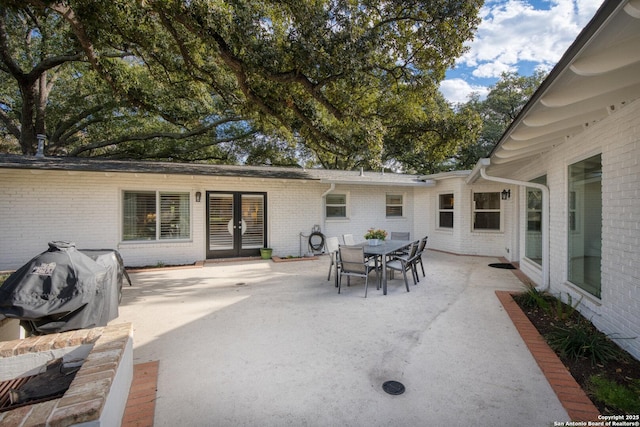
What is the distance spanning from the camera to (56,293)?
290 centimetres

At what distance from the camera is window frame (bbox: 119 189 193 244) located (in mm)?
8133

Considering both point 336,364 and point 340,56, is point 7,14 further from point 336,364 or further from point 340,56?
point 336,364

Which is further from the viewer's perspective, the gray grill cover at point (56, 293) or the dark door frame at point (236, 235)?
the dark door frame at point (236, 235)

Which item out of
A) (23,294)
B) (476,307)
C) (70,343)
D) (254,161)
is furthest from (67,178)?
(254,161)

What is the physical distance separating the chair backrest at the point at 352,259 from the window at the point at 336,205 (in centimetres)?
515

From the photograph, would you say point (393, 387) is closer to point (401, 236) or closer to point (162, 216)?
point (401, 236)

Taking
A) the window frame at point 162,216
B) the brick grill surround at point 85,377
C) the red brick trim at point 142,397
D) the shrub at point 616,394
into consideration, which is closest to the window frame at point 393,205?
the window frame at point 162,216

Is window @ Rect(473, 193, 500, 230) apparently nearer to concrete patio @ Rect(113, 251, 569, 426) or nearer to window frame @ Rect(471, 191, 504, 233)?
window frame @ Rect(471, 191, 504, 233)

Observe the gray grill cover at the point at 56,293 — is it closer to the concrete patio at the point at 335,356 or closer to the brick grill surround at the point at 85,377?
the brick grill surround at the point at 85,377

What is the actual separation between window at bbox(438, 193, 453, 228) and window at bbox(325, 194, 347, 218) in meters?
3.64

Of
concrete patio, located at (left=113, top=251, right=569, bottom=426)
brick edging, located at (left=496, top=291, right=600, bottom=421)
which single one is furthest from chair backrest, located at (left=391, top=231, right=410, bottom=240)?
brick edging, located at (left=496, top=291, right=600, bottom=421)

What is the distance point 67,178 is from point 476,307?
9.92m

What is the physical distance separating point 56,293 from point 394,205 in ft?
34.9

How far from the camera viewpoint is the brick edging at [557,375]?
2216 mm
